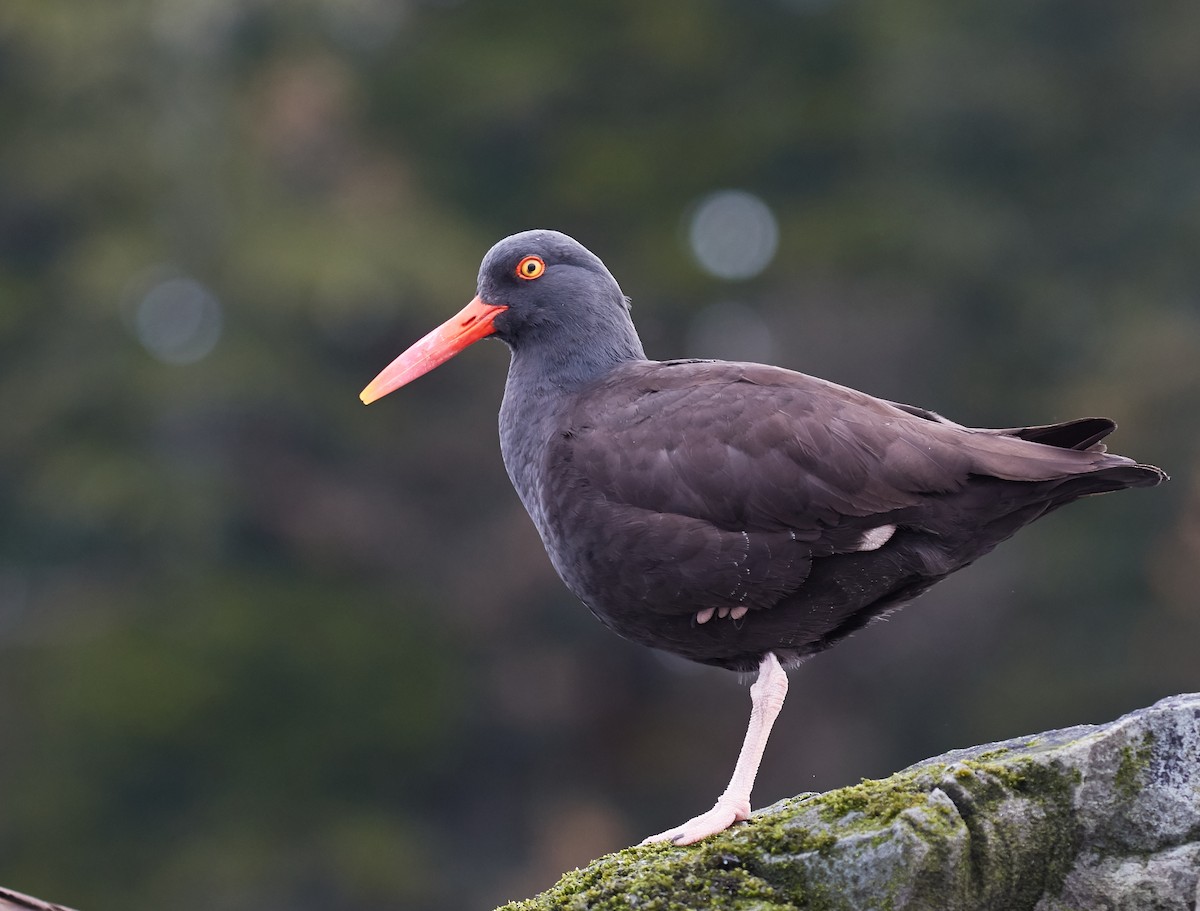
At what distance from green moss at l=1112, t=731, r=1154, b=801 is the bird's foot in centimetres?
121

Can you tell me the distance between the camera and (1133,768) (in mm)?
4746

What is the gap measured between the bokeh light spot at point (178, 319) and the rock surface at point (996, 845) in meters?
16.1

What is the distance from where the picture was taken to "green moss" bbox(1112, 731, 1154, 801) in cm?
473

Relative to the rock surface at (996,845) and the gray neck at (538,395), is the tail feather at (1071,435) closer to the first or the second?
the rock surface at (996,845)

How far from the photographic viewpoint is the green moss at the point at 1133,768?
473cm

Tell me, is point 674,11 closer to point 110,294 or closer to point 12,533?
point 110,294

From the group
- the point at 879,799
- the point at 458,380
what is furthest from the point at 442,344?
the point at 458,380

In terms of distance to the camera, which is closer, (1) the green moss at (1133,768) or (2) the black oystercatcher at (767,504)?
(1) the green moss at (1133,768)

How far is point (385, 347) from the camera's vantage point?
1995 centimetres

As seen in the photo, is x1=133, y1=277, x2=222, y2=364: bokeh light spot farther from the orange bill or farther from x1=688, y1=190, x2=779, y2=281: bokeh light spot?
the orange bill

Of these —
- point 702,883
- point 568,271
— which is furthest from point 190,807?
point 702,883

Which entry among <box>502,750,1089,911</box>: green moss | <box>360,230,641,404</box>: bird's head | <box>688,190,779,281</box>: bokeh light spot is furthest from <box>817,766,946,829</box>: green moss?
<box>688,190,779,281</box>: bokeh light spot

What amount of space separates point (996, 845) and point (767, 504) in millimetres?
1274

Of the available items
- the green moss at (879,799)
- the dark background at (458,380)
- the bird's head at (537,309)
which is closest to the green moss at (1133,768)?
the green moss at (879,799)
